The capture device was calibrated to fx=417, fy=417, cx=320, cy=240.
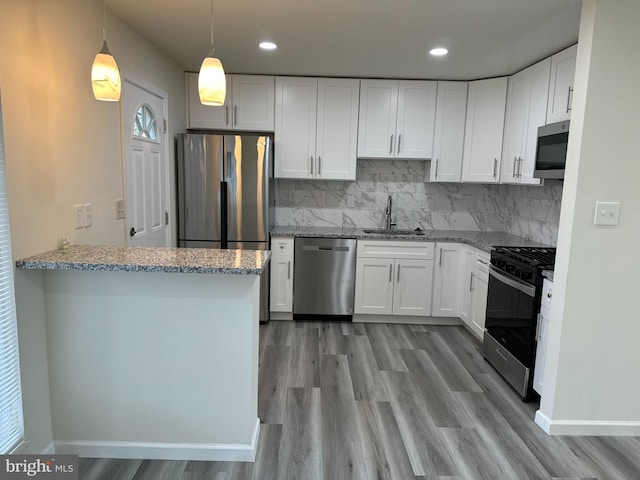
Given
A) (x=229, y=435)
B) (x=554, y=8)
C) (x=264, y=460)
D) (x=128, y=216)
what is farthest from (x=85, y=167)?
(x=554, y=8)

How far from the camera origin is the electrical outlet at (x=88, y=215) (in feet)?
7.43

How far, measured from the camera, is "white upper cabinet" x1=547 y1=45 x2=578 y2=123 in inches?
114

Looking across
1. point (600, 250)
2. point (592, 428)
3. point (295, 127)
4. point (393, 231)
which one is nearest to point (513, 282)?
point (600, 250)

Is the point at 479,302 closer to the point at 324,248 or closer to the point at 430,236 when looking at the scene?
the point at 430,236

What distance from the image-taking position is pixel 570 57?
9.57 feet

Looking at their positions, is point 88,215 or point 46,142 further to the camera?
point 88,215

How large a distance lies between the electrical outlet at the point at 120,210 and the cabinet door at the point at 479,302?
9.31 ft

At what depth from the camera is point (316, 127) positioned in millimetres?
4160

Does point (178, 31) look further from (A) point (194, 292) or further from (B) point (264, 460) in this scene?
(B) point (264, 460)

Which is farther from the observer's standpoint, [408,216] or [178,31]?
[408,216]

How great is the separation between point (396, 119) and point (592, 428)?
2.99 m

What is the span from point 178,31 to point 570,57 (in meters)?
2.73

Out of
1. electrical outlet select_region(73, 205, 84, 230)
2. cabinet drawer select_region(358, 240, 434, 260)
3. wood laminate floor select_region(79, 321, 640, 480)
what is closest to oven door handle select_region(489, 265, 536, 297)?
wood laminate floor select_region(79, 321, 640, 480)

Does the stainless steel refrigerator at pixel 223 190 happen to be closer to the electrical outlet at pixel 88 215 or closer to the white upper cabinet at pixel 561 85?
the electrical outlet at pixel 88 215
